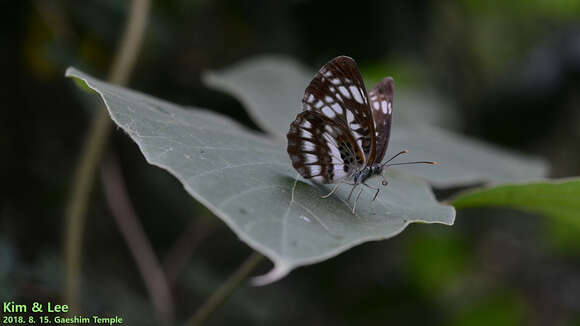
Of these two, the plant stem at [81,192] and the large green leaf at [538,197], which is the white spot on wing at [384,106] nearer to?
the large green leaf at [538,197]

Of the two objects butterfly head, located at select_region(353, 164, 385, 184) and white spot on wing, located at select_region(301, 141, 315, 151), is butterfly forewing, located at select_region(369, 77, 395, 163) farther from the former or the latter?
white spot on wing, located at select_region(301, 141, 315, 151)

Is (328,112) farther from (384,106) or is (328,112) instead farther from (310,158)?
(384,106)

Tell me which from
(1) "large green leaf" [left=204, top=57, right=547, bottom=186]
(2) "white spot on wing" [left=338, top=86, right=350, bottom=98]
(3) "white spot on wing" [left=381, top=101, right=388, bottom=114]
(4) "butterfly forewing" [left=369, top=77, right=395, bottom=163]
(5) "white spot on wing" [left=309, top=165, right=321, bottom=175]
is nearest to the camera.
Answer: (5) "white spot on wing" [left=309, top=165, right=321, bottom=175]

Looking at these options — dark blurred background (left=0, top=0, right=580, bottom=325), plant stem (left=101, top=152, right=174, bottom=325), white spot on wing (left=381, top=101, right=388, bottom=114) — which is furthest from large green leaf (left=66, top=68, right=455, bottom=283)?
plant stem (left=101, top=152, right=174, bottom=325)

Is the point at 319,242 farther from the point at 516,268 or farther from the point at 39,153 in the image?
the point at 516,268

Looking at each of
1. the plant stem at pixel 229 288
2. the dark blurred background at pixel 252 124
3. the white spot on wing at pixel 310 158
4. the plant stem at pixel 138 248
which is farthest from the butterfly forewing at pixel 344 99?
the plant stem at pixel 138 248

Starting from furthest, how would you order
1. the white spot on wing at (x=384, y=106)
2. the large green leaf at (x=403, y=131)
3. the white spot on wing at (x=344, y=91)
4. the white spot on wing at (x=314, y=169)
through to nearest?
the large green leaf at (x=403, y=131)
the white spot on wing at (x=384, y=106)
the white spot on wing at (x=344, y=91)
the white spot on wing at (x=314, y=169)

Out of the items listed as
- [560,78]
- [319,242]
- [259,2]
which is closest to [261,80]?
[259,2]
